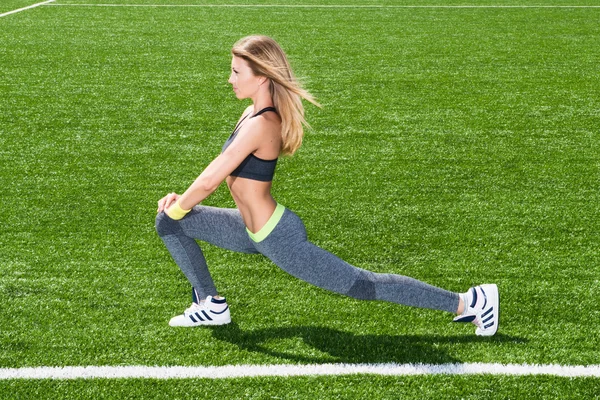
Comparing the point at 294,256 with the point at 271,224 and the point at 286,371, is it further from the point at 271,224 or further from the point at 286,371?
the point at 286,371

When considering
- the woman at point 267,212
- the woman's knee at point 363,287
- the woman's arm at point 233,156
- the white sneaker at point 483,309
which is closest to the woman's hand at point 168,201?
the woman at point 267,212

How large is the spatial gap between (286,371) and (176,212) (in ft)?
2.77

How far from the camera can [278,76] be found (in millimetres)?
3613

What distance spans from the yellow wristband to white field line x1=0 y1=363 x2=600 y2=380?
2.18ft

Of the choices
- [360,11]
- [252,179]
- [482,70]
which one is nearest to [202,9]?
[360,11]

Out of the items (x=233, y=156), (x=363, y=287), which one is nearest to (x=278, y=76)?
(x=233, y=156)

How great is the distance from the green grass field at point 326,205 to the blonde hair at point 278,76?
3.45 ft

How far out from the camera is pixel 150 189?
20.1 ft

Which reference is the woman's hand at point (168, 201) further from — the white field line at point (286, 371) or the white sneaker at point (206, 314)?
the white field line at point (286, 371)

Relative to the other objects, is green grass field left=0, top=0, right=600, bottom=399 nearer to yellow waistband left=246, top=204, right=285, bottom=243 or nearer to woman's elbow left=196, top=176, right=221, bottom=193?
yellow waistband left=246, top=204, right=285, bottom=243

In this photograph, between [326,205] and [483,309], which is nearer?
[483,309]

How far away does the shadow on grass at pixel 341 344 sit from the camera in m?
3.90

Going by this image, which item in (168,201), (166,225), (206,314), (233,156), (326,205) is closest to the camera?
(233,156)

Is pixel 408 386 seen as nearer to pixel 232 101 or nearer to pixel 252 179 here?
pixel 252 179
